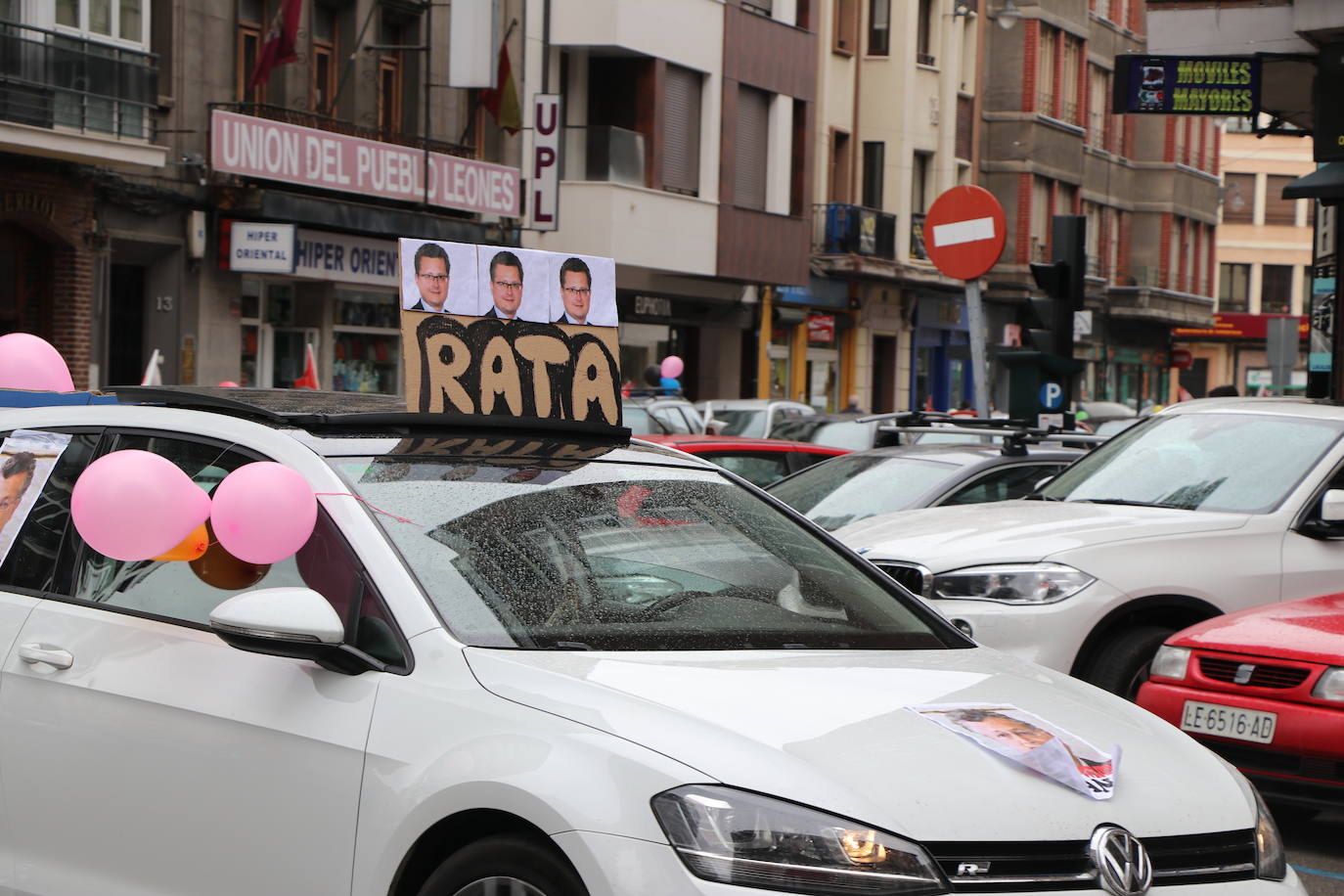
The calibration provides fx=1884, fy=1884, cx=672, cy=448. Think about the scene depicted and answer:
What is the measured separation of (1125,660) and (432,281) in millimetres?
3996

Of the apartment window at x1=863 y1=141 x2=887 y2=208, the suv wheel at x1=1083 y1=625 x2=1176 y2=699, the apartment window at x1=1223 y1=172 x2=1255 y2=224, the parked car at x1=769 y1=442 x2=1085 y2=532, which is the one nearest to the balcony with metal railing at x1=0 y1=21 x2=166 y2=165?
the parked car at x1=769 y1=442 x2=1085 y2=532

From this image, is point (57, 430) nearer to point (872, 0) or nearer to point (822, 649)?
point (822, 649)

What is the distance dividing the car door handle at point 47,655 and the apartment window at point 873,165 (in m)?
39.1

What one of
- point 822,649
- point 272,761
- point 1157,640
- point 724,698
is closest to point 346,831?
point 272,761

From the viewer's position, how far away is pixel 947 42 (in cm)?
4500

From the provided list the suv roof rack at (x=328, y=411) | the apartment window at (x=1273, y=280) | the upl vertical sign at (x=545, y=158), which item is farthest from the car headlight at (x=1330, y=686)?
the apartment window at (x=1273, y=280)

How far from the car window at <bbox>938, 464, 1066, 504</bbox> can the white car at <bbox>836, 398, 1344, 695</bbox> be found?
1.35 metres

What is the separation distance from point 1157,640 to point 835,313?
34455 mm

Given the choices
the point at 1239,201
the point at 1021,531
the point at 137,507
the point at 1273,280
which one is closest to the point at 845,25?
the point at 1021,531

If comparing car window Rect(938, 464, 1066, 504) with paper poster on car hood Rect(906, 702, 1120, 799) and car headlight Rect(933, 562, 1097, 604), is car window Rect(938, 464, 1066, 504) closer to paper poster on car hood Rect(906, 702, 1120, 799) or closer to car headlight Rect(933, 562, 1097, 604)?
car headlight Rect(933, 562, 1097, 604)

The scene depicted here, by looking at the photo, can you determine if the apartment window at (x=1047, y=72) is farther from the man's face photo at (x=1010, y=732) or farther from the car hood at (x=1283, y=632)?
the man's face photo at (x=1010, y=732)

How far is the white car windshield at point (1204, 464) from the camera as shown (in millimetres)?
8602

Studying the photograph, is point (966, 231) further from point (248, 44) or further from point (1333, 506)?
point (248, 44)

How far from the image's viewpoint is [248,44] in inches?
1025
